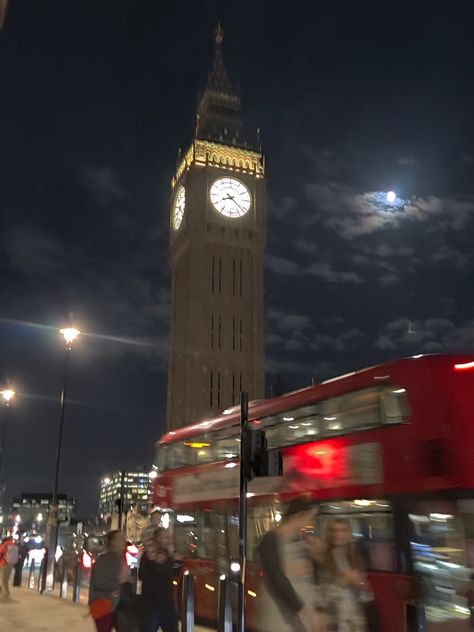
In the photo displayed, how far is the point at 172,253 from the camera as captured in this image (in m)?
75.8

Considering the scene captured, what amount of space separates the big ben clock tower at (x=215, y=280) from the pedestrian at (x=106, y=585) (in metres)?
57.7

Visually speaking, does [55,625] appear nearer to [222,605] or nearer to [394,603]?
[222,605]

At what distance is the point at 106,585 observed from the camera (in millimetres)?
7020

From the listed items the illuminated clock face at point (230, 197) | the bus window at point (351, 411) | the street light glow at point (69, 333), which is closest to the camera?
the bus window at point (351, 411)

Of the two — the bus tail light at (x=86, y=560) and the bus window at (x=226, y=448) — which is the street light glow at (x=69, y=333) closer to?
the bus tail light at (x=86, y=560)

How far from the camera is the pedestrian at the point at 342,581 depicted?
17.1ft

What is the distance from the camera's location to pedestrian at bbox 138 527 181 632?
722 centimetres

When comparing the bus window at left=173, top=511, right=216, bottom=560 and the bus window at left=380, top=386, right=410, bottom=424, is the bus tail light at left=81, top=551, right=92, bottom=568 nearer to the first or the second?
the bus window at left=173, top=511, right=216, bottom=560

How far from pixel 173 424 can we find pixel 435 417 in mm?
59910

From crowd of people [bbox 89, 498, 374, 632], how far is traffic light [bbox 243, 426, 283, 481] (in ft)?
4.02

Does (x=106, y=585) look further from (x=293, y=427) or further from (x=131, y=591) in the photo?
(x=293, y=427)

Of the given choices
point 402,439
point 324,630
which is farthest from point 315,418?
point 324,630

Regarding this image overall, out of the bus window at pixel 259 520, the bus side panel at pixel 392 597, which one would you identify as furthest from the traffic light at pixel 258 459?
the bus window at pixel 259 520

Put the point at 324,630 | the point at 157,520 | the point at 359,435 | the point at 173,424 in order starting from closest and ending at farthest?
the point at 324,630, the point at 359,435, the point at 157,520, the point at 173,424
